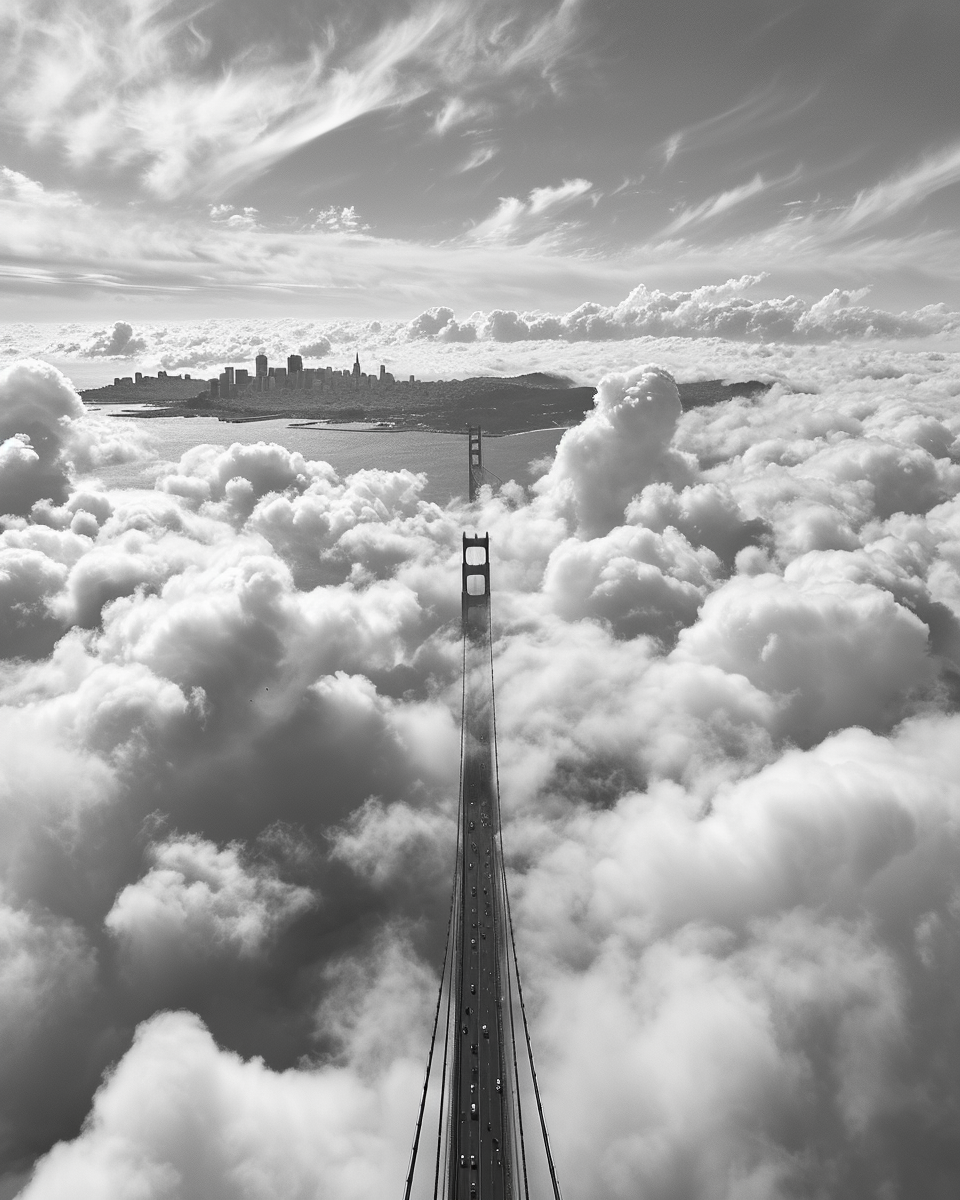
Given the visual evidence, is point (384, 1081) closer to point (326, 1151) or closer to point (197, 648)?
point (326, 1151)

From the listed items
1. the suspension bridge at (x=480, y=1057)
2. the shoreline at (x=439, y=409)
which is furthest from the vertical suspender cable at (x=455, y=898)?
the shoreline at (x=439, y=409)

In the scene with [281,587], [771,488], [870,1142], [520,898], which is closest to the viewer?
[870,1142]

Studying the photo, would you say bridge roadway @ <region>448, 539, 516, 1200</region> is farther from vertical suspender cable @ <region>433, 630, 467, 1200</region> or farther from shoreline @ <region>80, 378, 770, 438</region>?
shoreline @ <region>80, 378, 770, 438</region>

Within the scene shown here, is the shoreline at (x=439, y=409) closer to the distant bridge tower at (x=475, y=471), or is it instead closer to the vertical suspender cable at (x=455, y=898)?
the distant bridge tower at (x=475, y=471)

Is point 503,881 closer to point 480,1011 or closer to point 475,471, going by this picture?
point 480,1011

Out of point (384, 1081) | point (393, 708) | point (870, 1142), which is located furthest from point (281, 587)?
point (870, 1142)

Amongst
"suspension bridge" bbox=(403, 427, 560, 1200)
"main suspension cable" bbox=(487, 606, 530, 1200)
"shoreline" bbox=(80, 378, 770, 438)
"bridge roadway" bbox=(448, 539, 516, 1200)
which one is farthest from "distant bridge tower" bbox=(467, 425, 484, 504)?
"suspension bridge" bbox=(403, 427, 560, 1200)
